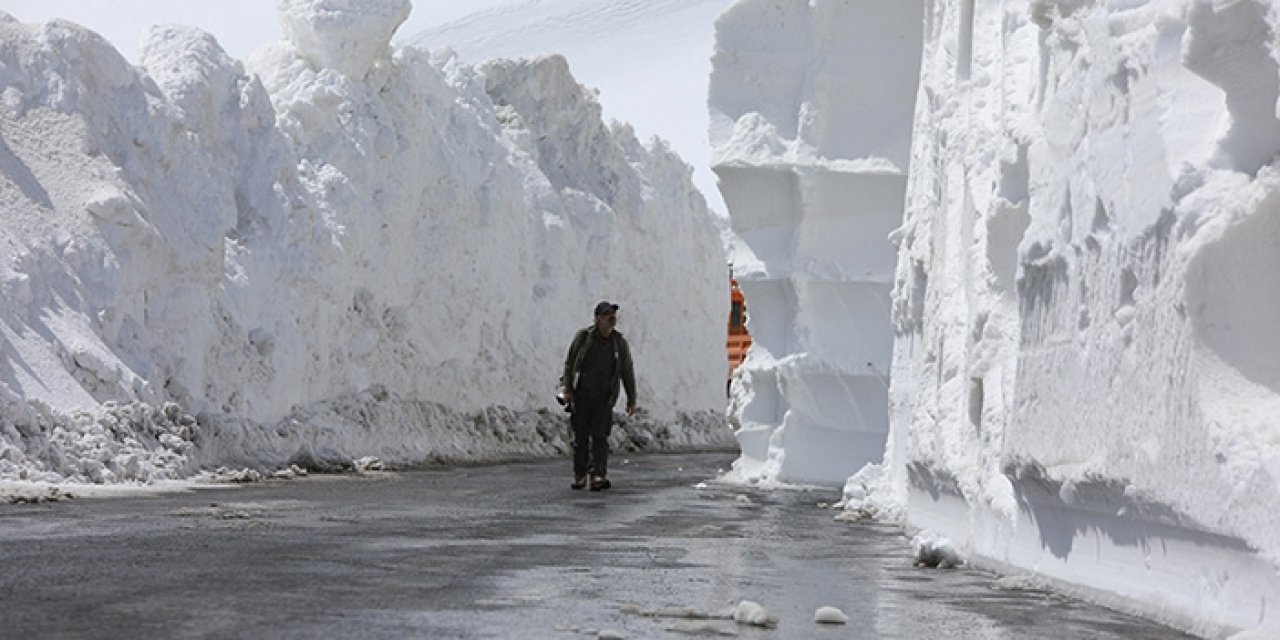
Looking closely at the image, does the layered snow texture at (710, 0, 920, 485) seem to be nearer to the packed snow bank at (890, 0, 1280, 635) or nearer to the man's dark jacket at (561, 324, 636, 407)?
the man's dark jacket at (561, 324, 636, 407)

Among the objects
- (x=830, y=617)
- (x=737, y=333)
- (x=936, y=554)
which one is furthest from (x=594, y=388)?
(x=737, y=333)

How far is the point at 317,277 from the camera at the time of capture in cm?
2262

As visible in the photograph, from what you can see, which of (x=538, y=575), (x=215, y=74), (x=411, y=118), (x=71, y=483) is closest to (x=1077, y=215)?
(x=538, y=575)

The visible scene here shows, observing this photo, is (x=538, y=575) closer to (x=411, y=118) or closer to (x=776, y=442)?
(x=776, y=442)

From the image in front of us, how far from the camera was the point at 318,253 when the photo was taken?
74.4 ft

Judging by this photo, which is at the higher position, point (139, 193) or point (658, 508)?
point (139, 193)

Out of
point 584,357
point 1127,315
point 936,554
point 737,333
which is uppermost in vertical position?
point 737,333

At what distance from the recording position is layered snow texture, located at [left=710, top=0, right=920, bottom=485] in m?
18.8

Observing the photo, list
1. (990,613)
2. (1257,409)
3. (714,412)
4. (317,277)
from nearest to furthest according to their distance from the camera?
(1257,409) → (990,613) → (317,277) → (714,412)

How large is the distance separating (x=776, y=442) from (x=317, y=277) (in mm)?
6084

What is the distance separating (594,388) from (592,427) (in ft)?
1.06

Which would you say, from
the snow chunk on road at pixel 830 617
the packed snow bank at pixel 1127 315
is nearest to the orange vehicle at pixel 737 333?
the packed snow bank at pixel 1127 315

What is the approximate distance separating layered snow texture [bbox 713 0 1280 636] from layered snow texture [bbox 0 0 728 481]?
261 inches

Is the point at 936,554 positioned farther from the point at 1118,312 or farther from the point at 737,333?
the point at 737,333
